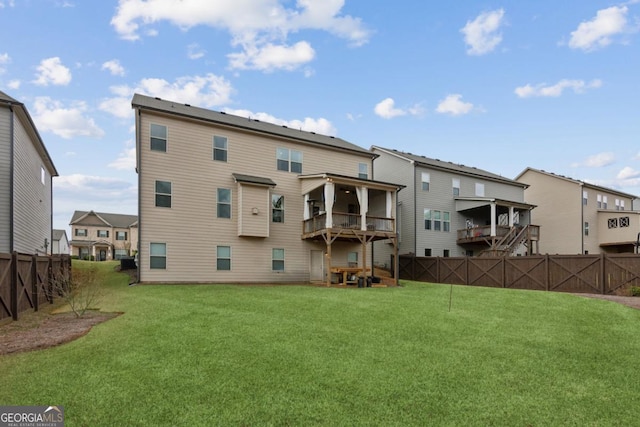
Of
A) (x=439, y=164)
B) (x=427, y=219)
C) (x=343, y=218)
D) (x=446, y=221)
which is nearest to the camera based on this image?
(x=343, y=218)

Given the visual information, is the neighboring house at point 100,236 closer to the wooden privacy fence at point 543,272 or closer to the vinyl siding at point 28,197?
the vinyl siding at point 28,197

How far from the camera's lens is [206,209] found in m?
17.7

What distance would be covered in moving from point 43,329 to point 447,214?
985 inches

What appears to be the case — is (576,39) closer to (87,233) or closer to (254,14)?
(254,14)

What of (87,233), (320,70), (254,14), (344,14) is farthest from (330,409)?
(87,233)

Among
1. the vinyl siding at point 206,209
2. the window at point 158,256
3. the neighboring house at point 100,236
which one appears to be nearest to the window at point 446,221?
the vinyl siding at point 206,209

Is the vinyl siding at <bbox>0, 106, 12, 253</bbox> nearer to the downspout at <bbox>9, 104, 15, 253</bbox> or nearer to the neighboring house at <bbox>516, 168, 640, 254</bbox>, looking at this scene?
the downspout at <bbox>9, 104, 15, 253</bbox>

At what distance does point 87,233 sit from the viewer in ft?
172

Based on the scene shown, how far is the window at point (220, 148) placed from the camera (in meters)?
18.2

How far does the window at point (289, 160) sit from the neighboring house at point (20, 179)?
436 inches

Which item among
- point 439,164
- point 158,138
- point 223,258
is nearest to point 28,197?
point 158,138

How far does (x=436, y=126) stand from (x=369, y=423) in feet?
75.2

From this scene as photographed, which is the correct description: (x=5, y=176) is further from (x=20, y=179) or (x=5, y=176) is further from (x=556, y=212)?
(x=556, y=212)

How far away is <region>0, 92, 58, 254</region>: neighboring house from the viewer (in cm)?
1359
